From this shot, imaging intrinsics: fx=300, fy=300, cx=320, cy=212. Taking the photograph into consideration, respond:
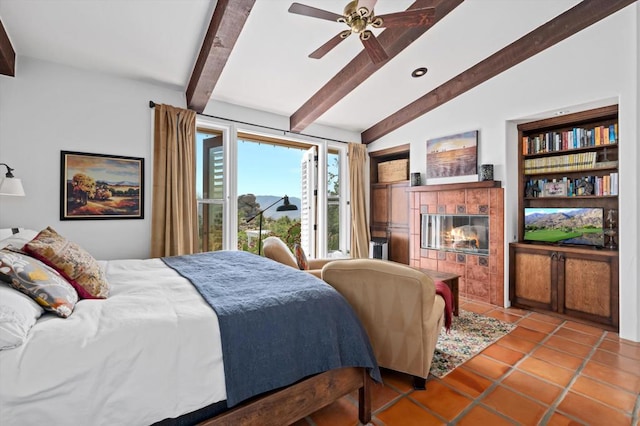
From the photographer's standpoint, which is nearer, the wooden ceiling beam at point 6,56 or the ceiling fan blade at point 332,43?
the ceiling fan blade at point 332,43

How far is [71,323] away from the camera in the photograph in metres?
1.21

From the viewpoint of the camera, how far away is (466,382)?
7.06 ft

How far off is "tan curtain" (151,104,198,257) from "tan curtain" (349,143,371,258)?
9.02 ft

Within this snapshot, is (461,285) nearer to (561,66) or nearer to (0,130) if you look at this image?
(561,66)

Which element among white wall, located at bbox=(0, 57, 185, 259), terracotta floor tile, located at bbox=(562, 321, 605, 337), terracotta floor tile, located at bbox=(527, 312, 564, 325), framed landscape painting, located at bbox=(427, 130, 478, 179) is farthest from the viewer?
framed landscape painting, located at bbox=(427, 130, 478, 179)

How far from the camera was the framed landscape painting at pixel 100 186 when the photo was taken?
303 centimetres

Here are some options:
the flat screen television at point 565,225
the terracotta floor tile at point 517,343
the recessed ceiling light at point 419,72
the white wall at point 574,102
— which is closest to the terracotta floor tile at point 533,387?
the terracotta floor tile at point 517,343

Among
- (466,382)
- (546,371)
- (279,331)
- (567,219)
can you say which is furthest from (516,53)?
(279,331)

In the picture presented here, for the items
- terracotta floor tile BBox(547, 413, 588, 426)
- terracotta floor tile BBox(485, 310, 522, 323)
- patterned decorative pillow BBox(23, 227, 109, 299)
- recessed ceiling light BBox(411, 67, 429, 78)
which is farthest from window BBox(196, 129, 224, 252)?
terracotta floor tile BBox(547, 413, 588, 426)

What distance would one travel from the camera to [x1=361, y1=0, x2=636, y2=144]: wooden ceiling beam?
9.77 ft

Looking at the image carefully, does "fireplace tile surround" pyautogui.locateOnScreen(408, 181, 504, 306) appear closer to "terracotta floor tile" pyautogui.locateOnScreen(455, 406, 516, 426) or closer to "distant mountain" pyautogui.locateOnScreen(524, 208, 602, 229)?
"distant mountain" pyautogui.locateOnScreen(524, 208, 602, 229)

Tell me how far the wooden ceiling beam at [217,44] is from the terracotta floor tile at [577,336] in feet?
13.4

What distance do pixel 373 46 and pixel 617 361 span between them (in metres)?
3.25

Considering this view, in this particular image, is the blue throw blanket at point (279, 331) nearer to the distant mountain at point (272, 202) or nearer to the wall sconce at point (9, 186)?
the wall sconce at point (9, 186)
